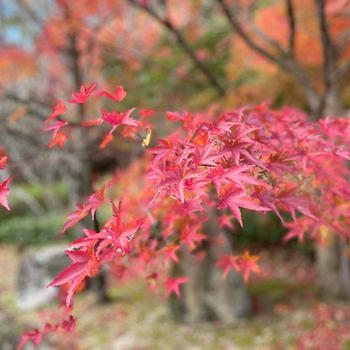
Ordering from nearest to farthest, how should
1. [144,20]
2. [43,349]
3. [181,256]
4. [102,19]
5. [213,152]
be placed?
[213,152] → [43,349] → [181,256] → [102,19] → [144,20]

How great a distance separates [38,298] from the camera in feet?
24.0

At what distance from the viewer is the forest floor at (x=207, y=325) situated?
471 cm

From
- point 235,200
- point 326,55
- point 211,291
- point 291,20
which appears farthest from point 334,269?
point 235,200

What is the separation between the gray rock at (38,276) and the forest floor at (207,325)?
0.21 metres

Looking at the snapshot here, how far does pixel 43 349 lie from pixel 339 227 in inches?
143

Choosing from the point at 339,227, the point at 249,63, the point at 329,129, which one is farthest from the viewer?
the point at 249,63

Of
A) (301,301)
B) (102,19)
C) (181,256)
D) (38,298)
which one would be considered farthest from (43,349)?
(102,19)

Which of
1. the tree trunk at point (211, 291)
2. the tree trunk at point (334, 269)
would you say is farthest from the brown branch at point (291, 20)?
the tree trunk at point (334, 269)

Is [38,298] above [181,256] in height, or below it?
below

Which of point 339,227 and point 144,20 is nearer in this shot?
point 339,227

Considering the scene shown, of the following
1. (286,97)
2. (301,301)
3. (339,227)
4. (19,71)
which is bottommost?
(301,301)

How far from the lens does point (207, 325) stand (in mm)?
5352

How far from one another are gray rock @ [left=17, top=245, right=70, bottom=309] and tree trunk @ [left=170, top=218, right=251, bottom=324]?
283 cm

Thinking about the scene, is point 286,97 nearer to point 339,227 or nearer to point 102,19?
point 102,19
